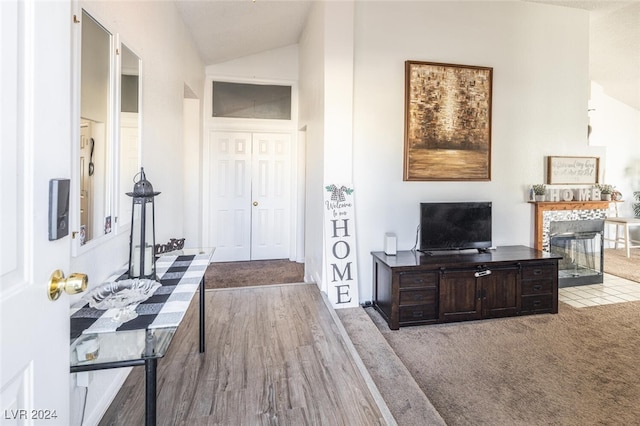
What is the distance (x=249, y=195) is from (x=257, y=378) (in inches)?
140

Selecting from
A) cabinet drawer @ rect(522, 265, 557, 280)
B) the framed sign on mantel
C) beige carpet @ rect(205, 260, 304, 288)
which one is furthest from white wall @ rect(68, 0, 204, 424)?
the framed sign on mantel

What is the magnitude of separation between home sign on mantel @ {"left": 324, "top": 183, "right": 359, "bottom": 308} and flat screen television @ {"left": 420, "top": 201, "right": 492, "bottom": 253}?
715 mm

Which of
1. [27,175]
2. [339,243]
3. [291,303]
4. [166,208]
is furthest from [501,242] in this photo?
[27,175]

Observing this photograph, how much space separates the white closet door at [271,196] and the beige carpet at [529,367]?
2.28m

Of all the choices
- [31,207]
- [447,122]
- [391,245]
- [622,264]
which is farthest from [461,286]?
[622,264]

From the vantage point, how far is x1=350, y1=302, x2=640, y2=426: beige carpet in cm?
203

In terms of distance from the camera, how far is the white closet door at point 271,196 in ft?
17.1

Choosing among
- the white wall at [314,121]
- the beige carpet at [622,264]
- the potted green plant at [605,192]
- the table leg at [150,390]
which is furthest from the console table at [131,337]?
the beige carpet at [622,264]

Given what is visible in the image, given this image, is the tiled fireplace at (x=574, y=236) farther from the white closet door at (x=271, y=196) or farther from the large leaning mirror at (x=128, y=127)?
the large leaning mirror at (x=128, y=127)

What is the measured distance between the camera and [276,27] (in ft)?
13.8

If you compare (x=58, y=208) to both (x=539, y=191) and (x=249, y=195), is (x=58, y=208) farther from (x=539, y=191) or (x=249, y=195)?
(x=249, y=195)

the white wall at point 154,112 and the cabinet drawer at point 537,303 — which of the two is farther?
the cabinet drawer at point 537,303

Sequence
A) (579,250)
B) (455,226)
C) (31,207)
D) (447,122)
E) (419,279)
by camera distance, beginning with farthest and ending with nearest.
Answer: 1. (579,250)
2. (447,122)
3. (455,226)
4. (419,279)
5. (31,207)


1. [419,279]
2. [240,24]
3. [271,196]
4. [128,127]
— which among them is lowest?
[419,279]
